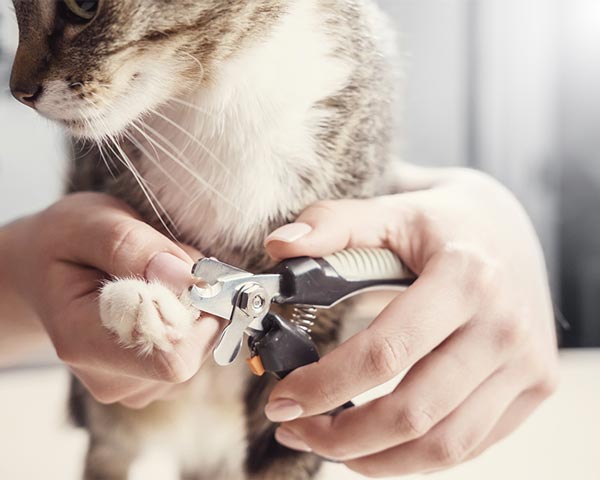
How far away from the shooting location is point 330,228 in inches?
16.4

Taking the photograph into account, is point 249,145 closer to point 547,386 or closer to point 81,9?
point 81,9

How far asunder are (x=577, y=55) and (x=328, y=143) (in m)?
0.54

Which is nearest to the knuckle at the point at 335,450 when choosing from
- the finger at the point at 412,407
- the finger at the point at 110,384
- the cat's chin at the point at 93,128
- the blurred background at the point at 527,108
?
the finger at the point at 412,407

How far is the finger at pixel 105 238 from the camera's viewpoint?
0.38 m

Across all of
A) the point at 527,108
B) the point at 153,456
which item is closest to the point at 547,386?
the point at 153,456

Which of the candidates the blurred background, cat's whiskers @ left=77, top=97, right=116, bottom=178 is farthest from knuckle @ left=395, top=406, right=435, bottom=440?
the blurred background

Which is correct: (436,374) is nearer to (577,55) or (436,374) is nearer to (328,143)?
(328,143)

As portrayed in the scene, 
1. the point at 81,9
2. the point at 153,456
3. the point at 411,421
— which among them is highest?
the point at 81,9

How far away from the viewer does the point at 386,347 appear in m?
0.42

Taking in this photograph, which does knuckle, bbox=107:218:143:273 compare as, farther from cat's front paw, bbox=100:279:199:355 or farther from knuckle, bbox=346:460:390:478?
knuckle, bbox=346:460:390:478

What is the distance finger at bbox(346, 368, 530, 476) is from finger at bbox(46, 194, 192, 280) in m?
0.19

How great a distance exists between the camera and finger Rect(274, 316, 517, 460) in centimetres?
44

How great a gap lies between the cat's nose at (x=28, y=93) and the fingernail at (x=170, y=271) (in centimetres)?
10

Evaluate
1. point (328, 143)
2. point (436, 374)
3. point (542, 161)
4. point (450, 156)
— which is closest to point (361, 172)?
point (328, 143)
